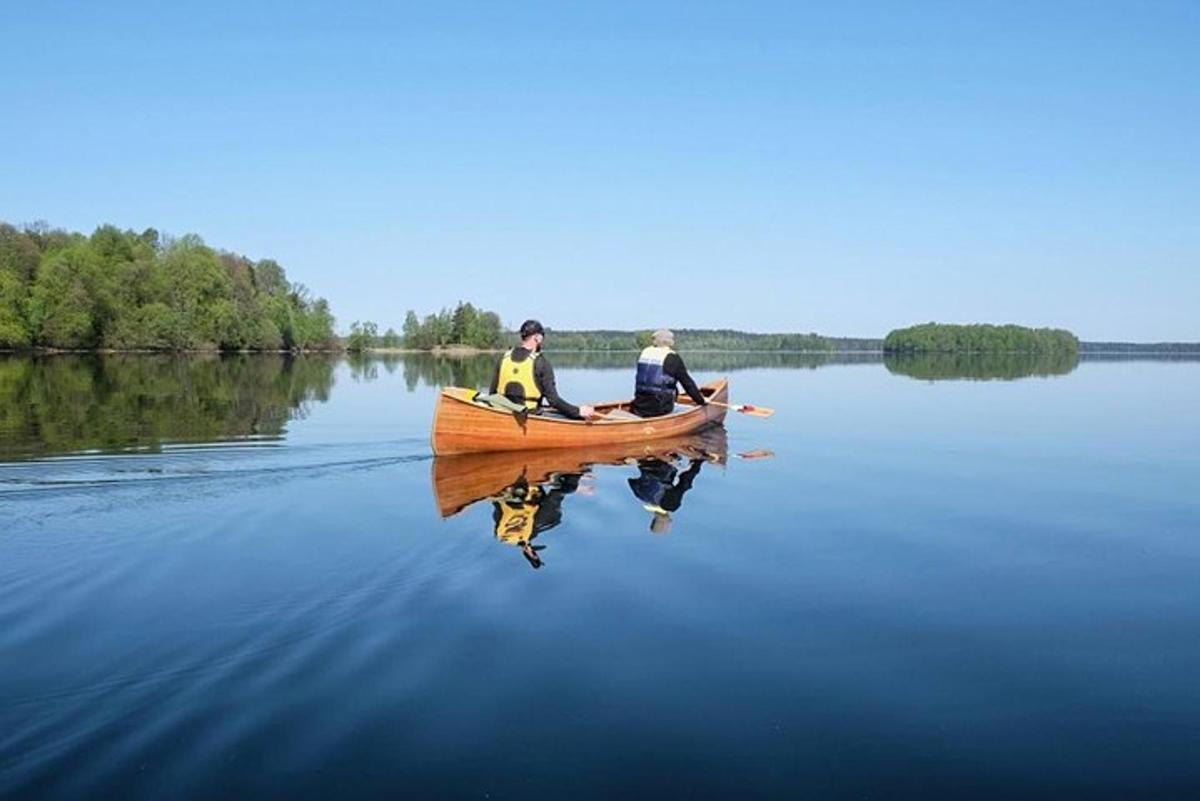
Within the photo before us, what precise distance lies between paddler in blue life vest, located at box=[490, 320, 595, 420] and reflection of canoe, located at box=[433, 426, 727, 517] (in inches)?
32.8

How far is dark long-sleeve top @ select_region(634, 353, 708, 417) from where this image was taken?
17.6 meters

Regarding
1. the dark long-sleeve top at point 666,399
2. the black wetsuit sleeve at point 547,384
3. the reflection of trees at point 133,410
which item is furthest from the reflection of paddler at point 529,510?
the reflection of trees at point 133,410

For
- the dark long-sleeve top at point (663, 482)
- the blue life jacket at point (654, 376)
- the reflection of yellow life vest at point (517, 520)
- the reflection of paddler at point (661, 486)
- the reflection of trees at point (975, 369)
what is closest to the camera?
the reflection of yellow life vest at point (517, 520)

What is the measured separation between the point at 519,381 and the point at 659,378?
3641mm

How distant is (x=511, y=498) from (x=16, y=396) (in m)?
21.5

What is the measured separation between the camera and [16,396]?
26438 mm

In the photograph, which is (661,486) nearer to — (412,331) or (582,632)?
(582,632)

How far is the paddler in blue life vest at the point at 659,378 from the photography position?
1764 cm

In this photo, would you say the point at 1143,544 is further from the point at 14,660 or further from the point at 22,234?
the point at 22,234

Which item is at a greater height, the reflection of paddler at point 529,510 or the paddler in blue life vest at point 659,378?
the paddler in blue life vest at point 659,378

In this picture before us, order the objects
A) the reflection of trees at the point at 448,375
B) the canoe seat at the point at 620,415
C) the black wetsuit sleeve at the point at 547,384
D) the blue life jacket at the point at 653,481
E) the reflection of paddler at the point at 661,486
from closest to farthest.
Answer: the reflection of paddler at the point at 661,486 < the blue life jacket at the point at 653,481 < the black wetsuit sleeve at the point at 547,384 < the canoe seat at the point at 620,415 < the reflection of trees at the point at 448,375

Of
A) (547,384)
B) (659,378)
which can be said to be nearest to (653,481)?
(547,384)

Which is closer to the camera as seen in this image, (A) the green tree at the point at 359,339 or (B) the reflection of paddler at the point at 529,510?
(B) the reflection of paddler at the point at 529,510

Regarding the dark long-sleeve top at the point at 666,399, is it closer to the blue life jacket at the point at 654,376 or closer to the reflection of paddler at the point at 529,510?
the blue life jacket at the point at 654,376
